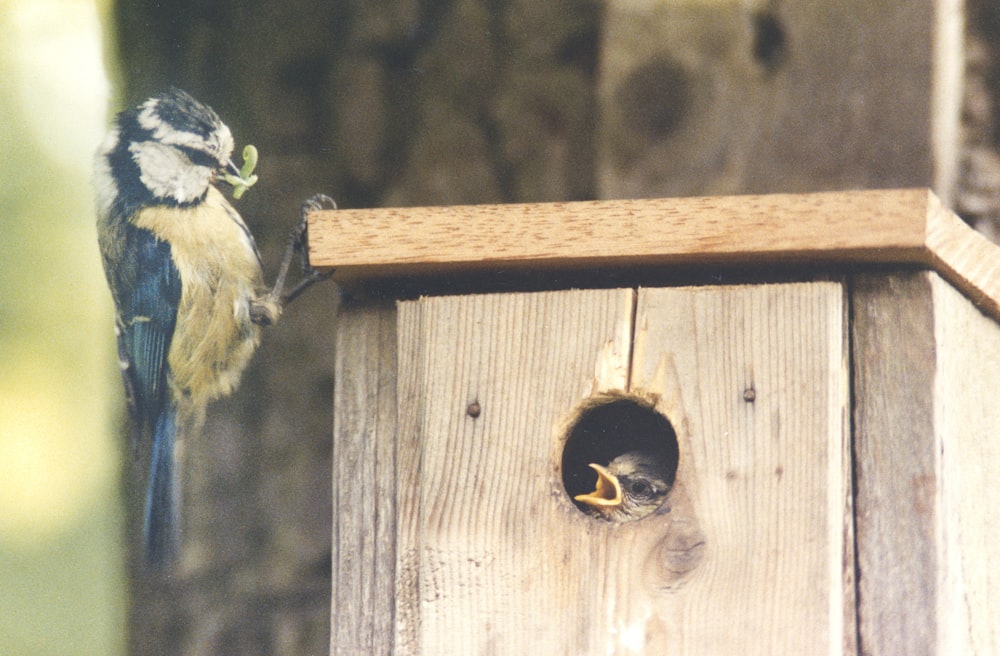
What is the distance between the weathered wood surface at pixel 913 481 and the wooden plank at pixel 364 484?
0.44 metres

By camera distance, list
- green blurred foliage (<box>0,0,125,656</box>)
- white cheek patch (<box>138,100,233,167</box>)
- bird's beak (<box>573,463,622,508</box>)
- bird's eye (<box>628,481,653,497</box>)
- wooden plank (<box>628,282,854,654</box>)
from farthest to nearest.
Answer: green blurred foliage (<box>0,0,125,656</box>) < white cheek patch (<box>138,100,233,167</box>) < bird's eye (<box>628,481,653,497</box>) < bird's beak (<box>573,463,622,508</box>) < wooden plank (<box>628,282,854,654</box>)

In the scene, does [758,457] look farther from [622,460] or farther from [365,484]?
[365,484]

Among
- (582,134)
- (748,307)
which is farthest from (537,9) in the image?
(748,307)

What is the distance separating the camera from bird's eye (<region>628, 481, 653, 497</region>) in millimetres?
1333

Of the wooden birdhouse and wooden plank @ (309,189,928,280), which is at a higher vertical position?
wooden plank @ (309,189,928,280)

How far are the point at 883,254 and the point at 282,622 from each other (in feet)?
3.40

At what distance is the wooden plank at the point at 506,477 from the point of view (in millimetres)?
1109

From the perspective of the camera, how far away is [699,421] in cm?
111

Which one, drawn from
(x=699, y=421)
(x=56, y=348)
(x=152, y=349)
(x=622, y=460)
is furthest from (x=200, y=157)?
(x=699, y=421)

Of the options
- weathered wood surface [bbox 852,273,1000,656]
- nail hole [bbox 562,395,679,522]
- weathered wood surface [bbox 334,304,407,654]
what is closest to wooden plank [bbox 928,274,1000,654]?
weathered wood surface [bbox 852,273,1000,656]

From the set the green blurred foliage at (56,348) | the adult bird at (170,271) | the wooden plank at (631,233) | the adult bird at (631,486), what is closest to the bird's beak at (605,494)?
the adult bird at (631,486)

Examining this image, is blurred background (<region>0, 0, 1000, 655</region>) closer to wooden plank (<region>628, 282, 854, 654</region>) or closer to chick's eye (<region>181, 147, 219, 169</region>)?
chick's eye (<region>181, 147, 219, 169</region>)

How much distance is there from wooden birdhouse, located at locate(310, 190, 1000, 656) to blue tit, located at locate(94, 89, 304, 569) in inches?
20.2

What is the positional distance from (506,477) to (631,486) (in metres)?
0.24
